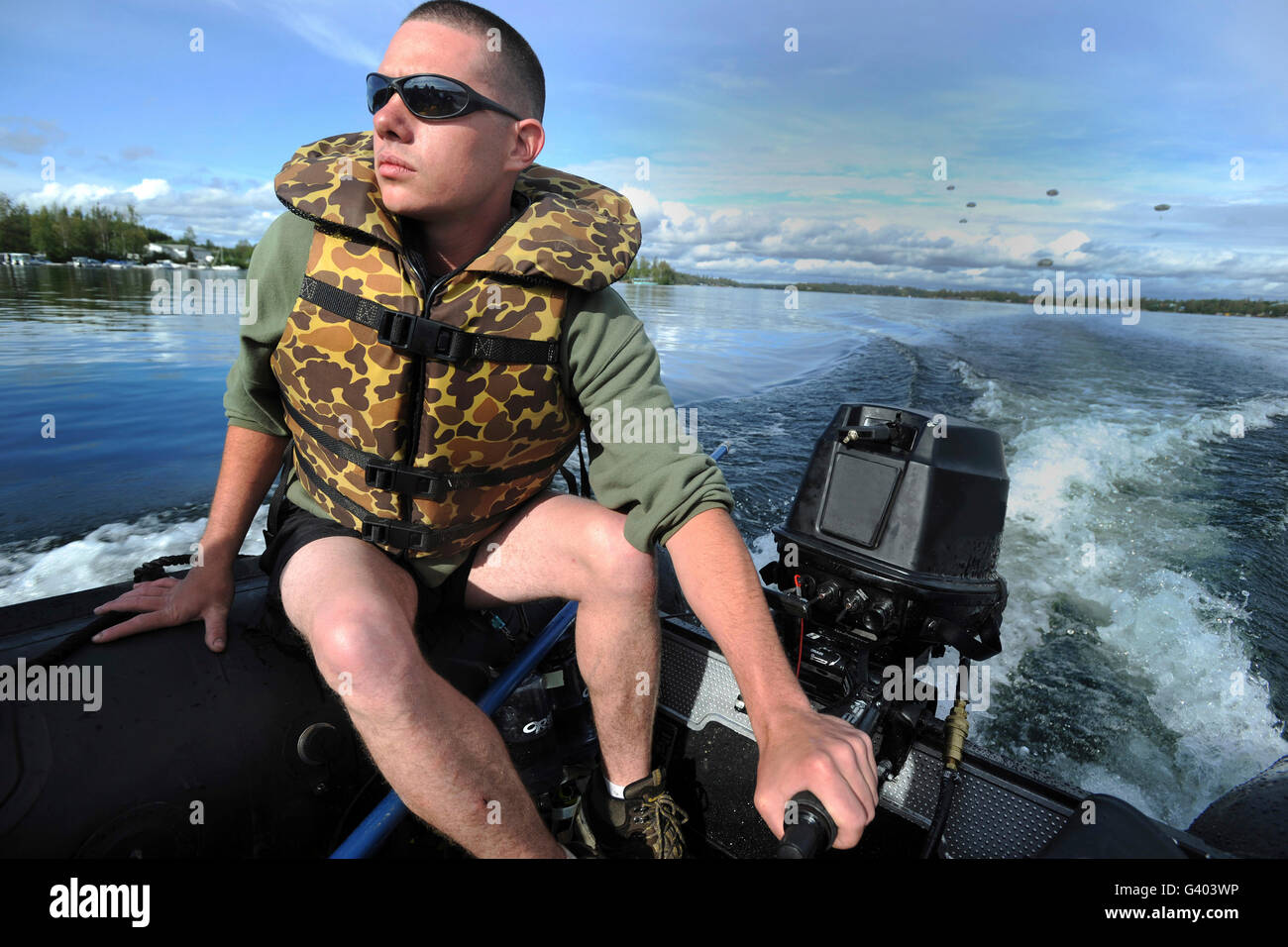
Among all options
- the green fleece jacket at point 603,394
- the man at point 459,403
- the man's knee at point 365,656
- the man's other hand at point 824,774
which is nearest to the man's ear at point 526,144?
the man at point 459,403

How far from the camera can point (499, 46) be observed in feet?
5.03

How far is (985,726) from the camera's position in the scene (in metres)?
2.58

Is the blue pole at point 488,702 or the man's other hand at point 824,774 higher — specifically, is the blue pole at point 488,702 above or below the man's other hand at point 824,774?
below

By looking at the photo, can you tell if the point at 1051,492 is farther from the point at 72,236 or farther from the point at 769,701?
the point at 72,236

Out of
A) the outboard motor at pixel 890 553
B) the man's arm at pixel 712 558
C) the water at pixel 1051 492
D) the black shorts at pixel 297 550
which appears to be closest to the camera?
the man's arm at pixel 712 558

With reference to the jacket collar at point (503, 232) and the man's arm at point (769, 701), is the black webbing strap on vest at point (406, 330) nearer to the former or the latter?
the jacket collar at point (503, 232)

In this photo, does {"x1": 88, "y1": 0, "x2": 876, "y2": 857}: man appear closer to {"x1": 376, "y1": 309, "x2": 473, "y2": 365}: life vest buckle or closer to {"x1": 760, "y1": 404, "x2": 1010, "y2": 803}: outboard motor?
{"x1": 376, "y1": 309, "x2": 473, "y2": 365}: life vest buckle

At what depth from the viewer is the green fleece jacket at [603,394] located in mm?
1405

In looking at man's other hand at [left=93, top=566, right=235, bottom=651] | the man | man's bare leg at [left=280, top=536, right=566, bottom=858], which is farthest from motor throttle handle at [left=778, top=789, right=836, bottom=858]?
man's other hand at [left=93, top=566, right=235, bottom=651]

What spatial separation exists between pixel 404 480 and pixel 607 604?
1.75 feet

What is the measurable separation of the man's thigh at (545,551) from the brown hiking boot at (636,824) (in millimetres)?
475

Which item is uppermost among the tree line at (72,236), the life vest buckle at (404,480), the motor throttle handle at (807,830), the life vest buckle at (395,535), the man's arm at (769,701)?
the tree line at (72,236)
